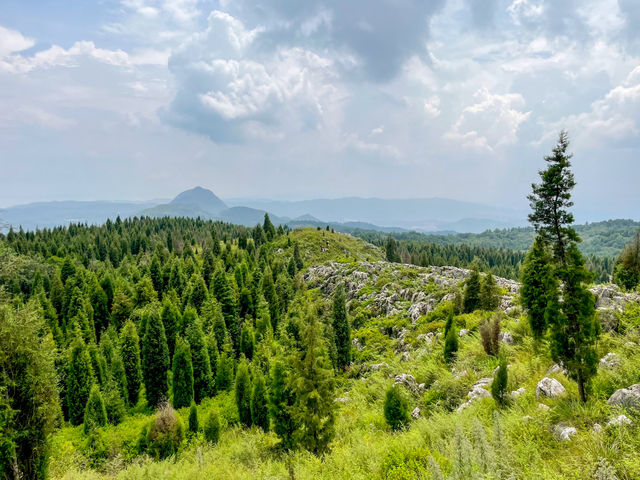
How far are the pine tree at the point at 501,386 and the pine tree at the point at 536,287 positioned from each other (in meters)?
9.50

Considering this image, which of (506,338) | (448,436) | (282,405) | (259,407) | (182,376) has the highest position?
(448,436)

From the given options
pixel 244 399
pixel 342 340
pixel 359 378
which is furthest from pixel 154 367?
pixel 359 378

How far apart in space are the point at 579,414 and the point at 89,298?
73.1m

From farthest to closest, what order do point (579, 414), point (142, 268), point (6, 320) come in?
point (142, 268) → point (6, 320) → point (579, 414)

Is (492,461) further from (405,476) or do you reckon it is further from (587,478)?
(405,476)

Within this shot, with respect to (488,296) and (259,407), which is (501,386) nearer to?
(488,296)

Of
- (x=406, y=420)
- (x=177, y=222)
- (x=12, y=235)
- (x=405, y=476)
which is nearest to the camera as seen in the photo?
(x=405, y=476)

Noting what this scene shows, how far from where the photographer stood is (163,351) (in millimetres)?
44375

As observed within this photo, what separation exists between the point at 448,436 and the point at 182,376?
3769 cm

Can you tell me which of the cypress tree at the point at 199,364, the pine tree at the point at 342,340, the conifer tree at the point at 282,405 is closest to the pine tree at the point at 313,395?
the conifer tree at the point at 282,405

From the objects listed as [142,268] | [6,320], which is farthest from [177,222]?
[6,320]

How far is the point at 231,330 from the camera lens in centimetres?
5666

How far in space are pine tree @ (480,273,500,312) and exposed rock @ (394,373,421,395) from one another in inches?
709

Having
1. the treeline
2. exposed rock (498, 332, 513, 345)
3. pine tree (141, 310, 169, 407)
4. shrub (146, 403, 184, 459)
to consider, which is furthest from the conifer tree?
pine tree (141, 310, 169, 407)
